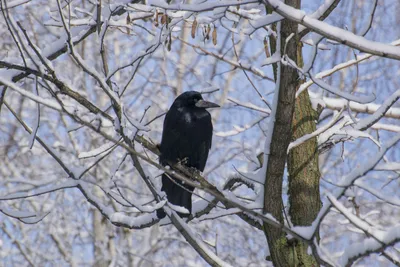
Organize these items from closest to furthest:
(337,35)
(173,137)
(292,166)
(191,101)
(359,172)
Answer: (359,172) < (337,35) < (292,166) < (173,137) < (191,101)

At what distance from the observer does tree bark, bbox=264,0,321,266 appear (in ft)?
9.79

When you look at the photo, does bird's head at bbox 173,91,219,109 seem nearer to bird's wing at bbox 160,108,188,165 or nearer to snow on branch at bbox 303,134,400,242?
bird's wing at bbox 160,108,188,165

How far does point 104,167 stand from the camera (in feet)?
31.5

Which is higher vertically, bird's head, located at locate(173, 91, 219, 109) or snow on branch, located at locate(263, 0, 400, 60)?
bird's head, located at locate(173, 91, 219, 109)

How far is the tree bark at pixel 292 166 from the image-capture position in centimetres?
298

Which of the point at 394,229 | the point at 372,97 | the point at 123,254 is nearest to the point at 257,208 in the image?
the point at 372,97

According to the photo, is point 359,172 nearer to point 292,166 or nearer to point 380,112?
point 380,112

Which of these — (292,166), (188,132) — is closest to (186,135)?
(188,132)

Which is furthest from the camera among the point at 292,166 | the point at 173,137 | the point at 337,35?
the point at 173,137

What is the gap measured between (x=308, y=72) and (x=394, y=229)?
75cm

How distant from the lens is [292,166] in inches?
150

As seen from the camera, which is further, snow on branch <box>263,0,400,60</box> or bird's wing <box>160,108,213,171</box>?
bird's wing <box>160,108,213,171</box>

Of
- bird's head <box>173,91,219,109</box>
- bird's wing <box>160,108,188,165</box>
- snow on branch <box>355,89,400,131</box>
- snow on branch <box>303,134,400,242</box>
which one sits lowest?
snow on branch <box>303,134,400,242</box>

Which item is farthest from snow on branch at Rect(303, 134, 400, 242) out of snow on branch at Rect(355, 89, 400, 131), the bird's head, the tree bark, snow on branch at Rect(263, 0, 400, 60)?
the bird's head
